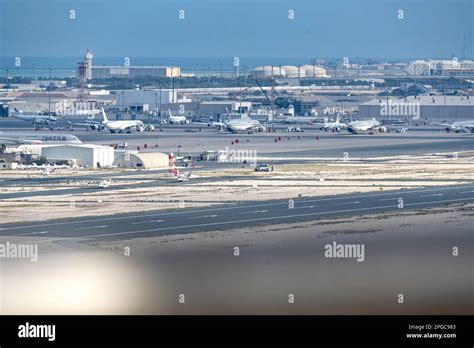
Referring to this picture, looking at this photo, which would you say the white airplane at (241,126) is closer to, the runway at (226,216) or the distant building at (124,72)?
the runway at (226,216)

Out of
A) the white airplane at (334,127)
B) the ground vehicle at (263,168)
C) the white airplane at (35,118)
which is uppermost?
the white airplane at (35,118)

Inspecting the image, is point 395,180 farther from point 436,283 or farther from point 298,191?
point 436,283

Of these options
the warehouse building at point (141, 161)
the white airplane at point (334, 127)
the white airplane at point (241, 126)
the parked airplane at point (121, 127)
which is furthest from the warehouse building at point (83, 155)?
the white airplane at point (334, 127)

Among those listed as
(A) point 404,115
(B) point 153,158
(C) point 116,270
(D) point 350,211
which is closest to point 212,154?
(B) point 153,158

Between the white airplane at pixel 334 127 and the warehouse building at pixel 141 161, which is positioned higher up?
the white airplane at pixel 334 127

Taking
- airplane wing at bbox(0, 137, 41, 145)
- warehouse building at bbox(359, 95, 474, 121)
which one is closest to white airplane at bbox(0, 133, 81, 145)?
airplane wing at bbox(0, 137, 41, 145)

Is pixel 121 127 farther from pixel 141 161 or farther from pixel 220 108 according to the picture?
pixel 141 161

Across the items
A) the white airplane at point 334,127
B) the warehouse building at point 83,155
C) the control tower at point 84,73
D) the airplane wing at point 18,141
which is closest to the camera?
the warehouse building at point 83,155
